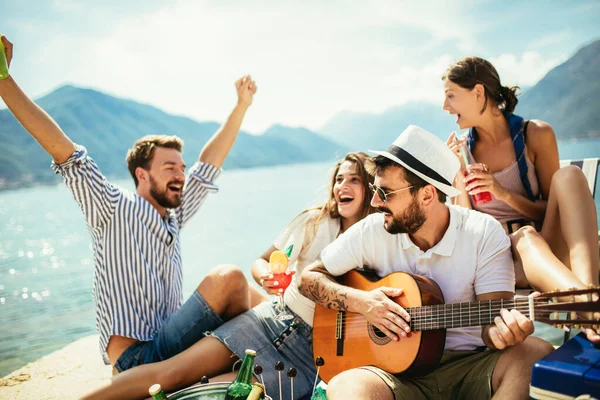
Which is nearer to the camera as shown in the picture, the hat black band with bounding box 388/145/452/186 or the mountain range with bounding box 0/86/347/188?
the hat black band with bounding box 388/145/452/186

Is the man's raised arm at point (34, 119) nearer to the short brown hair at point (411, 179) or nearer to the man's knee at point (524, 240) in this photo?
the short brown hair at point (411, 179)

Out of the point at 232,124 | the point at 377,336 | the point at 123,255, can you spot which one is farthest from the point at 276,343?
the point at 232,124

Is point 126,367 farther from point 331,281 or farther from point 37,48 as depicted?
point 37,48

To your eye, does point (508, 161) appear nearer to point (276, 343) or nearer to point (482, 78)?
point (482, 78)

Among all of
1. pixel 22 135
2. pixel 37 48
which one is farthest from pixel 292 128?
pixel 37 48

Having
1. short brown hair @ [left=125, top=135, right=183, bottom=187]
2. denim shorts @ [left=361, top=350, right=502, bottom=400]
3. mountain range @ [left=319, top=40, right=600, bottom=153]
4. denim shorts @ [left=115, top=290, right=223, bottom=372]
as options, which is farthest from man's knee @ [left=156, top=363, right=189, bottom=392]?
mountain range @ [left=319, top=40, right=600, bottom=153]

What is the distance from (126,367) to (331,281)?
166 cm

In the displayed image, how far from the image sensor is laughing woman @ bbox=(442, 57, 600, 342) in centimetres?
320

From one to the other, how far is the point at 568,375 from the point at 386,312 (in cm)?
98

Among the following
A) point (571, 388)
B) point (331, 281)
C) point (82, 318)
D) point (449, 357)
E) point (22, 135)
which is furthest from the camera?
point (22, 135)

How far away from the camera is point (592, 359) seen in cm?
183

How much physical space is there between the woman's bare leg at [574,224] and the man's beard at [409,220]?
89cm

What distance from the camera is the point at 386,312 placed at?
2592 millimetres

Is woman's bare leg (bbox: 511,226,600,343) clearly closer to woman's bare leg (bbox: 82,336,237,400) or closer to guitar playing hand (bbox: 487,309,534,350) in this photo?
guitar playing hand (bbox: 487,309,534,350)
